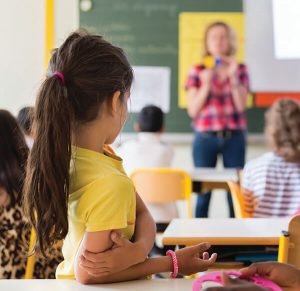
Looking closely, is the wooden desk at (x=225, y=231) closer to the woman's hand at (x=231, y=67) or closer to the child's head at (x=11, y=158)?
the child's head at (x=11, y=158)

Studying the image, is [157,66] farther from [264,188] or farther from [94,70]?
[94,70]

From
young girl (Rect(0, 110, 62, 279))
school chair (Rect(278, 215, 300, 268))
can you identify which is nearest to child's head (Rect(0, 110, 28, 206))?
young girl (Rect(0, 110, 62, 279))

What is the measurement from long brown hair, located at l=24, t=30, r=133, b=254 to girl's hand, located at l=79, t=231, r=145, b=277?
0.10 metres

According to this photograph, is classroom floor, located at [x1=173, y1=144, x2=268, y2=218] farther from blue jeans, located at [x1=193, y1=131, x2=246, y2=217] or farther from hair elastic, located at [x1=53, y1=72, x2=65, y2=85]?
hair elastic, located at [x1=53, y1=72, x2=65, y2=85]

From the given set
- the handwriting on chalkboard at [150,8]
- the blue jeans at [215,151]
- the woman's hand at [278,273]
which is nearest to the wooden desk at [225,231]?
the woman's hand at [278,273]

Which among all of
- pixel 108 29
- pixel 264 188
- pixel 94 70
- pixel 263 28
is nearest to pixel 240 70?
pixel 263 28

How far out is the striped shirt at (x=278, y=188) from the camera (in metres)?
3.42

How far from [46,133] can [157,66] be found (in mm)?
4318

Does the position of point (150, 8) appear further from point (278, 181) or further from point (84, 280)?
point (84, 280)

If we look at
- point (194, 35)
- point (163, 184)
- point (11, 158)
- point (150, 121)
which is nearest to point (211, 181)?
point (163, 184)

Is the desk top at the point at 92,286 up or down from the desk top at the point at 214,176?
up

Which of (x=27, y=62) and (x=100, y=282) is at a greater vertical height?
(x=27, y=62)

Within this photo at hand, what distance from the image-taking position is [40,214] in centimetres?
167

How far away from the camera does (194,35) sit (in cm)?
587
